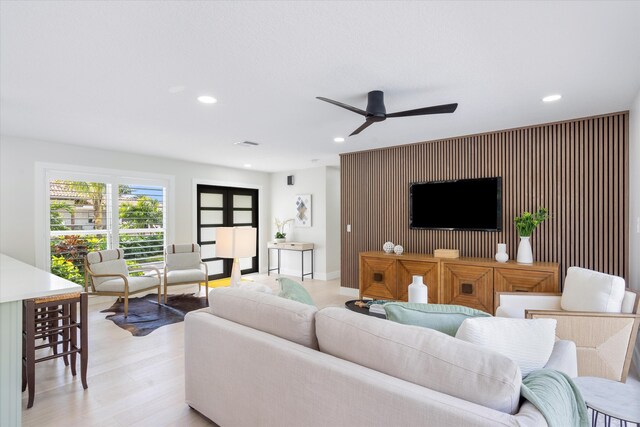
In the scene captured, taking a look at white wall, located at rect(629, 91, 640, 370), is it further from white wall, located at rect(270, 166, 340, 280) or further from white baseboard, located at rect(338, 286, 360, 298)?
white wall, located at rect(270, 166, 340, 280)

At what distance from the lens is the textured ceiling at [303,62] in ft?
5.72

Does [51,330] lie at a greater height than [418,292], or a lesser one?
lesser

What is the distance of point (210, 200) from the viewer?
22.2 feet

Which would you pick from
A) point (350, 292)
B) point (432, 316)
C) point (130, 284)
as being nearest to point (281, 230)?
point (350, 292)

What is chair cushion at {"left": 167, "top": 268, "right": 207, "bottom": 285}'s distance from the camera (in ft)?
16.0

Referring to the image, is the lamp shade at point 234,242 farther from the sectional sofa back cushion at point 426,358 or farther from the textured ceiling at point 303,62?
the sectional sofa back cushion at point 426,358

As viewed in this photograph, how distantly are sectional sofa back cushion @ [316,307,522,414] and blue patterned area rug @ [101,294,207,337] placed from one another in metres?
3.04

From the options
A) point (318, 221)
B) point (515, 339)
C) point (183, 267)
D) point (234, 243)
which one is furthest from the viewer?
point (318, 221)

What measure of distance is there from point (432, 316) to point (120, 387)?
239 centimetres

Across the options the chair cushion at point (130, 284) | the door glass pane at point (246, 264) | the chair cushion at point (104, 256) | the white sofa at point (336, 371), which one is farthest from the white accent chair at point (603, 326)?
the door glass pane at point (246, 264)

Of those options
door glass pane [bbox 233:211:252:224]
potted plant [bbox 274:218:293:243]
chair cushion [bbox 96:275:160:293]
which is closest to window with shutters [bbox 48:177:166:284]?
chair cushion [bbox 96:275:160:293]

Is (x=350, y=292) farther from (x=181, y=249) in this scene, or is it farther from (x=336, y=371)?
(x=336, y=371)

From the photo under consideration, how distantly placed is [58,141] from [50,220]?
110 centimetres

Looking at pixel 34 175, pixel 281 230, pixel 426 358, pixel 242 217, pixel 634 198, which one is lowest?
pixel 426 358
